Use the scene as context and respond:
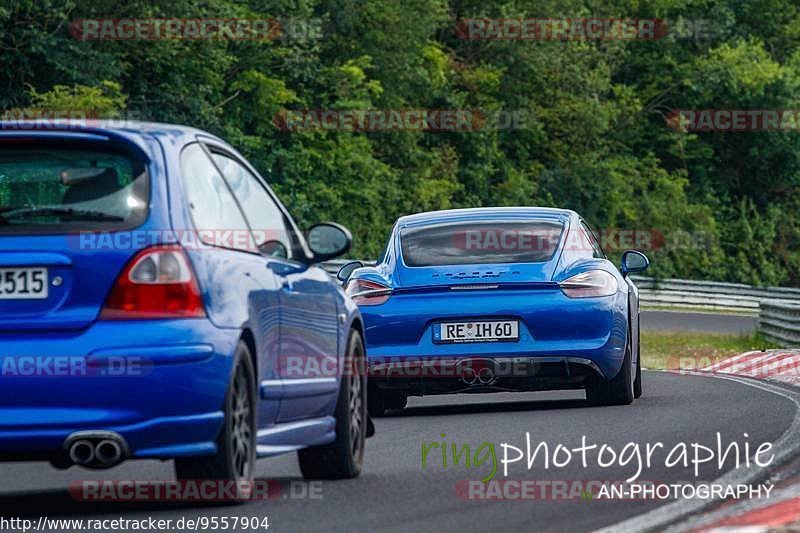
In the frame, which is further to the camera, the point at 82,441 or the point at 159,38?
the point at 159,38

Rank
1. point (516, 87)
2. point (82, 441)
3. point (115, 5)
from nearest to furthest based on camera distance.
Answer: point (82, 441)
point (115, 5)
point (516, 87)

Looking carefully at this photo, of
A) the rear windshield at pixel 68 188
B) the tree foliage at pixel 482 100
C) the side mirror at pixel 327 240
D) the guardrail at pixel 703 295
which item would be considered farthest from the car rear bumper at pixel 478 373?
the guardrail at pixel 703 295

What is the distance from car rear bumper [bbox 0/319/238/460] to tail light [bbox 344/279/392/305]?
6.25 meters

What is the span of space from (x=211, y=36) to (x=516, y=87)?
20.5 metres

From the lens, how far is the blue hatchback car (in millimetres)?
7273

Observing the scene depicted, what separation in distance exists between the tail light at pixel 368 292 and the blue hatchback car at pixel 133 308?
16.9 ft

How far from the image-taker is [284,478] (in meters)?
9.38

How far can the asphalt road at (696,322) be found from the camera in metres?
38.3

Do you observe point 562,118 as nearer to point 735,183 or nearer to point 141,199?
point 735,183

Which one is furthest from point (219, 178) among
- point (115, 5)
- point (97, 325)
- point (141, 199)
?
point (115, 5)

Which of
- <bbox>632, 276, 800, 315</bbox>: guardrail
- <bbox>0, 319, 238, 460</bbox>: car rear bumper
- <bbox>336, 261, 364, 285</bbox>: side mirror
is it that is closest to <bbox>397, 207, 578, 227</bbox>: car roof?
<bbox>336, 261, 364, 285</bbox>: side mirror

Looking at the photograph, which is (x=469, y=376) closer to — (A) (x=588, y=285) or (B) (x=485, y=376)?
(B) (x=485, y=376)

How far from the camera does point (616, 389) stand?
13836 mm

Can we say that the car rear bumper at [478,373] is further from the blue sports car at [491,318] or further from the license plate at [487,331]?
Result: the license plate at [487,331]
